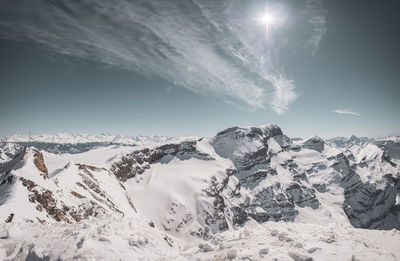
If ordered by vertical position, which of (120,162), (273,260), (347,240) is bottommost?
(273,260)

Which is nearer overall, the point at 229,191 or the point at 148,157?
the point at 148,157

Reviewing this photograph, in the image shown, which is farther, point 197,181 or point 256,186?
point 256,186

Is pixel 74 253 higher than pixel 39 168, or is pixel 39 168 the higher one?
pixel 39 168

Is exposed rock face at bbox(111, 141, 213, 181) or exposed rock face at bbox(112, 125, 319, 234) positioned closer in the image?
exposed rock face at bbox(112, 125, 319, 234)

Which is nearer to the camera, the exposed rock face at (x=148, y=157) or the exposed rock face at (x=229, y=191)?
the exposed rock face at (x=229, y=191)

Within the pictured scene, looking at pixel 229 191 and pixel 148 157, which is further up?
pixel 148 157

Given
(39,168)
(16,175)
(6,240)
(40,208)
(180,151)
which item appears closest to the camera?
(6,240)

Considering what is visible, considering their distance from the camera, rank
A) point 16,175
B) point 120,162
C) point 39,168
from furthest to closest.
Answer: point 120,162
point 39,168
point 16,175

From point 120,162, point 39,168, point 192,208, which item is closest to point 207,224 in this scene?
point 192,208

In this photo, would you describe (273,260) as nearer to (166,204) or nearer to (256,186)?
(166,204)
